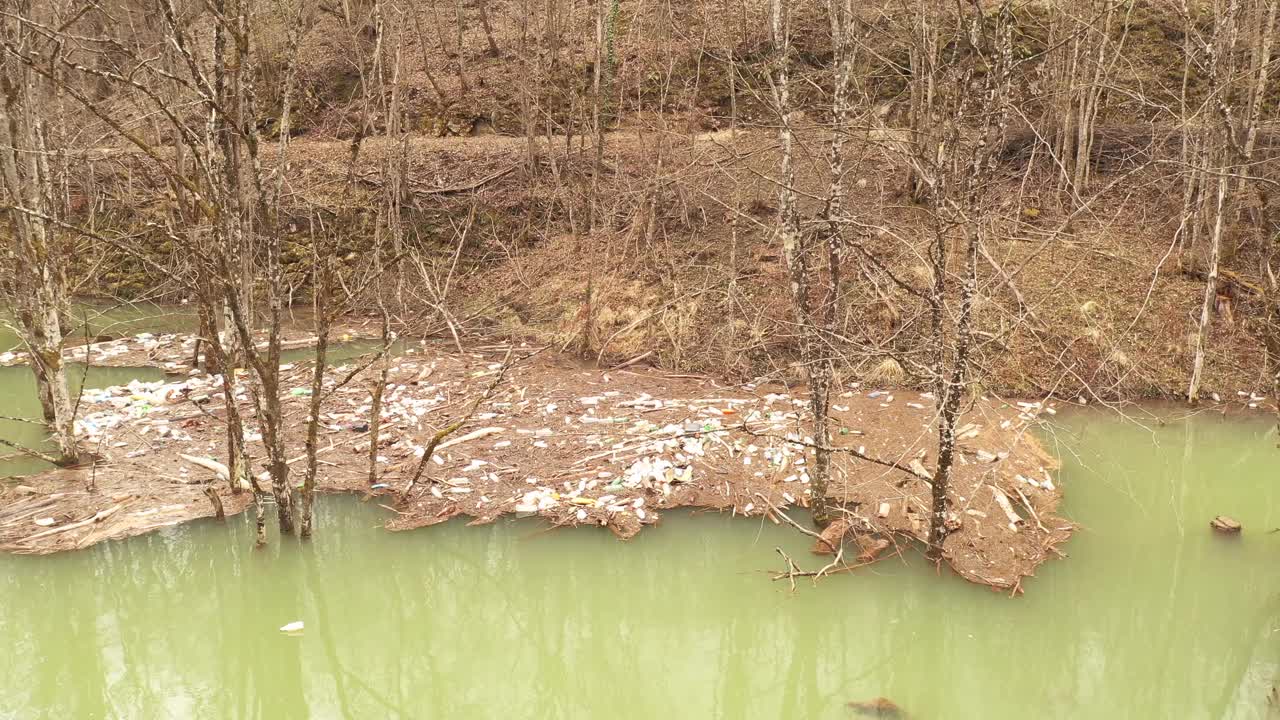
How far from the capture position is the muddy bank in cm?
656

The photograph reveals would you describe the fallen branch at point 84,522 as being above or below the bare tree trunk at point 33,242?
below

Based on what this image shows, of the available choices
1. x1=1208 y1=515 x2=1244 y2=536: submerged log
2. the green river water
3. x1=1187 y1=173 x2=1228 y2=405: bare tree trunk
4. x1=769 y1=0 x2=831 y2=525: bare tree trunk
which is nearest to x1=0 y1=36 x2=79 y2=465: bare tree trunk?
the green river water

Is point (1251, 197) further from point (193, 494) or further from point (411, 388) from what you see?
point (193, 494)

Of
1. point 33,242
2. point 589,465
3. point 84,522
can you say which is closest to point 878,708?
point 589,465

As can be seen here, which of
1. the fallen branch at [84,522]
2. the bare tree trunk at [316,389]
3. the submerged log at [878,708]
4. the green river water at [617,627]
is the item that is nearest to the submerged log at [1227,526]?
the green river water at [617,627]

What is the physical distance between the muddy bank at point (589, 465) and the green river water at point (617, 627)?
0.23m

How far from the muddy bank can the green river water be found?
0.23 meters

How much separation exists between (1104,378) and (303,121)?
15923 millimetres

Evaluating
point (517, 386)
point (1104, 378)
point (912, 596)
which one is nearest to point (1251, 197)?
point (1104, 378)

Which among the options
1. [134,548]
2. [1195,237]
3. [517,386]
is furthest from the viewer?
[1195,237]

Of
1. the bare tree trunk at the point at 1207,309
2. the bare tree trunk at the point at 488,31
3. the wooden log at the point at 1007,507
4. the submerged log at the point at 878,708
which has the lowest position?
the submerged log at the point at 878,708

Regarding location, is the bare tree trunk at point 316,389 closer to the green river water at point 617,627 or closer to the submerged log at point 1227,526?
the green river water at point 617,627

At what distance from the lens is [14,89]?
6.85m

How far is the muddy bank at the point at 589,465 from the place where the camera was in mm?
6559
